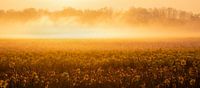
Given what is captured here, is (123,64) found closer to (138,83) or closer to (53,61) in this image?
(53,61)

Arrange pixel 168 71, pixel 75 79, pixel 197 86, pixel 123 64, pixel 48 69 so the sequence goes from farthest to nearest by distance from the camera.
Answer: pixel 123 64
pixel 48 69
pixel 168 71
pixel 75 79
pixel 197 86

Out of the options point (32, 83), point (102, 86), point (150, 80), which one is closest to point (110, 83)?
point (102, 86)

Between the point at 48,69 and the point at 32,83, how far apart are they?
4277 millimetres

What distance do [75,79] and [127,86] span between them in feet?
5.87

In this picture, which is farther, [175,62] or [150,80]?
[175,62]

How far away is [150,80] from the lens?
45.5ft

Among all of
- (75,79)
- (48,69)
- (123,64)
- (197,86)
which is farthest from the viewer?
(123,64)

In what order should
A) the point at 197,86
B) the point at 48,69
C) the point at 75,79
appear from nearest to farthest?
1. the point at 197,86
2. the point at 75,79
3. the point at 48,69

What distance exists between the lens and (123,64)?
18938mm

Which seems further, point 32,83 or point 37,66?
point 37,66

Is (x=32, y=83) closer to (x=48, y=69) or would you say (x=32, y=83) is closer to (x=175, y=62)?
(x=48, y=69)

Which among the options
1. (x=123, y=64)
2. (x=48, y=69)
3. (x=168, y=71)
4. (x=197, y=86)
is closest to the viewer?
(x=197, y=86)

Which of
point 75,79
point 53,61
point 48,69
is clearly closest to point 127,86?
point 75,79

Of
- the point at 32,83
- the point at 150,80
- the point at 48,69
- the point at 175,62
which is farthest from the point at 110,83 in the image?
the point at 175,62
